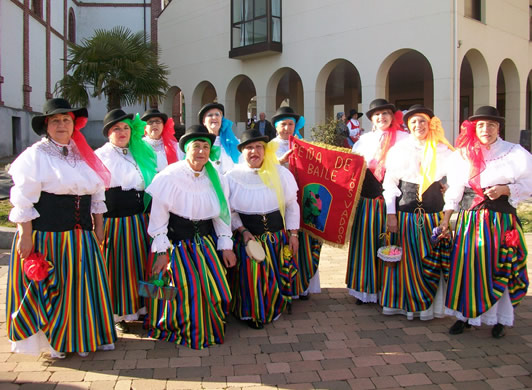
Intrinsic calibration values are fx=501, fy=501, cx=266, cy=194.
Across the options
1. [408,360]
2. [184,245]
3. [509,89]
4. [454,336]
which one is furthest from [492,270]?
[509,89]

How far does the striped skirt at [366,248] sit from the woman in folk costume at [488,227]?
78cm

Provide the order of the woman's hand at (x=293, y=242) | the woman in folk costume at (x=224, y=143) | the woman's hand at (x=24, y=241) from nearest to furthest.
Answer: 1. the woman's hand at (x=24, y=241)
2. the woman's hand at (x=293, y=242)
3. the woman in folk costume at (x=224, y=143)

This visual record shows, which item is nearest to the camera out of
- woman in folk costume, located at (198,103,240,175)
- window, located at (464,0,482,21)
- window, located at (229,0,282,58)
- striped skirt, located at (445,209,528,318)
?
striped skirt, located at (445,209,528,318)

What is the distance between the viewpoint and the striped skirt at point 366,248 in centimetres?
501

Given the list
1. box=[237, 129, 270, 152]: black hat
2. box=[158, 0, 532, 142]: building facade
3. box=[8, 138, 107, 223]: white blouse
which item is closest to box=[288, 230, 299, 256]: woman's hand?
box=[237, 129, 270, 152]: black hat

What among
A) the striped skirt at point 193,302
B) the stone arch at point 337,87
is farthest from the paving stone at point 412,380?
the stone arch at point 337,87

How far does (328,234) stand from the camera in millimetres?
4969

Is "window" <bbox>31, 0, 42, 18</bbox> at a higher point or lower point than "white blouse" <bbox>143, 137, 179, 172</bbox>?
higher

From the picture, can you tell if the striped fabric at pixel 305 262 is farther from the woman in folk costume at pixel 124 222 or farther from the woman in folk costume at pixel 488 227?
the woman in folk costume at pixel 124 222

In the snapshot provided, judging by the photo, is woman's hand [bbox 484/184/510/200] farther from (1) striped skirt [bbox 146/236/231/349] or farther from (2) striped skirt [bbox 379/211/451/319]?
(1) striped skirt [bbox 146/236/231/349]

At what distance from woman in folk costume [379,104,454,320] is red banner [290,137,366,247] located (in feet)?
1.06

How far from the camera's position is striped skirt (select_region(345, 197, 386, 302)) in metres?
5.01

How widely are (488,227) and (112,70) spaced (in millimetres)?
15376

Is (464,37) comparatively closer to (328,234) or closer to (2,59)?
(328,234)
